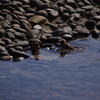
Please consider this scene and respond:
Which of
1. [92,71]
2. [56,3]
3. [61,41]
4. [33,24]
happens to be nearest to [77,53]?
[61,41]

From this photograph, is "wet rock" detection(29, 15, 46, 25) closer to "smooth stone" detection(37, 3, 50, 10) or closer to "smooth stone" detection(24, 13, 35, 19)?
"smooth stone" detection(24, 13, 35, 19)

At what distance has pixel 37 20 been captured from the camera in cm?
933

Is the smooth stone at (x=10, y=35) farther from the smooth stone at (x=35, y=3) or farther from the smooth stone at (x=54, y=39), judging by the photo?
the smooth stone at (x=35, y=3)

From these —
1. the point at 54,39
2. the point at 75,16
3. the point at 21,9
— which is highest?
the point at 21,9

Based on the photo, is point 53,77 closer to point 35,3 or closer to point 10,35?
point 10,35

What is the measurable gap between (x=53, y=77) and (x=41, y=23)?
11.1 ft

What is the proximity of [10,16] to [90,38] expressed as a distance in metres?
2.63

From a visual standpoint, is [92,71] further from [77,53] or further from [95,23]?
[95,23]

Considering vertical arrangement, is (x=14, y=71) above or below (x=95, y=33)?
above

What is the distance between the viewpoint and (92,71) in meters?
6.76

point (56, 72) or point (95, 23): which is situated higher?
point (56, 72)

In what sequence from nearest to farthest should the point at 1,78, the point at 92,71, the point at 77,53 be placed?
1. the point at 1,78
2. the point at 92,71
3. the point at 77,53

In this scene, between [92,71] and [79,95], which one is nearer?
[79,95]

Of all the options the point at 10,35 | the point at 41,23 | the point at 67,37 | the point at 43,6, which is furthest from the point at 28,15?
the point at 67,37
